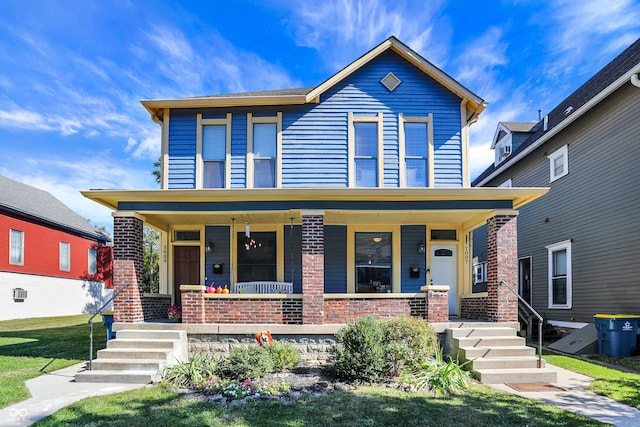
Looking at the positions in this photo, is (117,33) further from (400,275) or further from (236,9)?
(400,275)

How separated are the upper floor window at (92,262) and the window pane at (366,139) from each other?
2051 centimetres

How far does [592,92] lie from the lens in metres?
12.0

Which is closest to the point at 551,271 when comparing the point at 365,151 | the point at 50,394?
the point at 365,151

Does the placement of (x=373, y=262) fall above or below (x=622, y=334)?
above

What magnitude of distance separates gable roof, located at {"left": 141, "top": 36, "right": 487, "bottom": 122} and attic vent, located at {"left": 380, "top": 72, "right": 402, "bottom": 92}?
23.1 inches

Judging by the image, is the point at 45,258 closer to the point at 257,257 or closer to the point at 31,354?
the point at 31,354

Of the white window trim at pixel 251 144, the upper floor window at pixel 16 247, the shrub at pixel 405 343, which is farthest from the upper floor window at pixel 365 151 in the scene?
the upper floor window at pixel 16 247

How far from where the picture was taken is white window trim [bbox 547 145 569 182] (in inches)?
503

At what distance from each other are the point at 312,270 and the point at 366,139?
4.06 metres

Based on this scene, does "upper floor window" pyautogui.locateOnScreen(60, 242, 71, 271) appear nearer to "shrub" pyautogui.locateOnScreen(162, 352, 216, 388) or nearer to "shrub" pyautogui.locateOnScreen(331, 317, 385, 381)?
"shrub" pyautogui.locateOnScreen(162, 352, 216, 388)

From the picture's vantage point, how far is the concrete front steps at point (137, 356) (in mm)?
6984

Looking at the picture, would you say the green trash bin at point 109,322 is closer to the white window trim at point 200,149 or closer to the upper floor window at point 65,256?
the white window trim at point 200,149

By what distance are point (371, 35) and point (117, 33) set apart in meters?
7.52

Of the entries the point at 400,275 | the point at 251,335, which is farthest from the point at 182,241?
the point at 400,275
